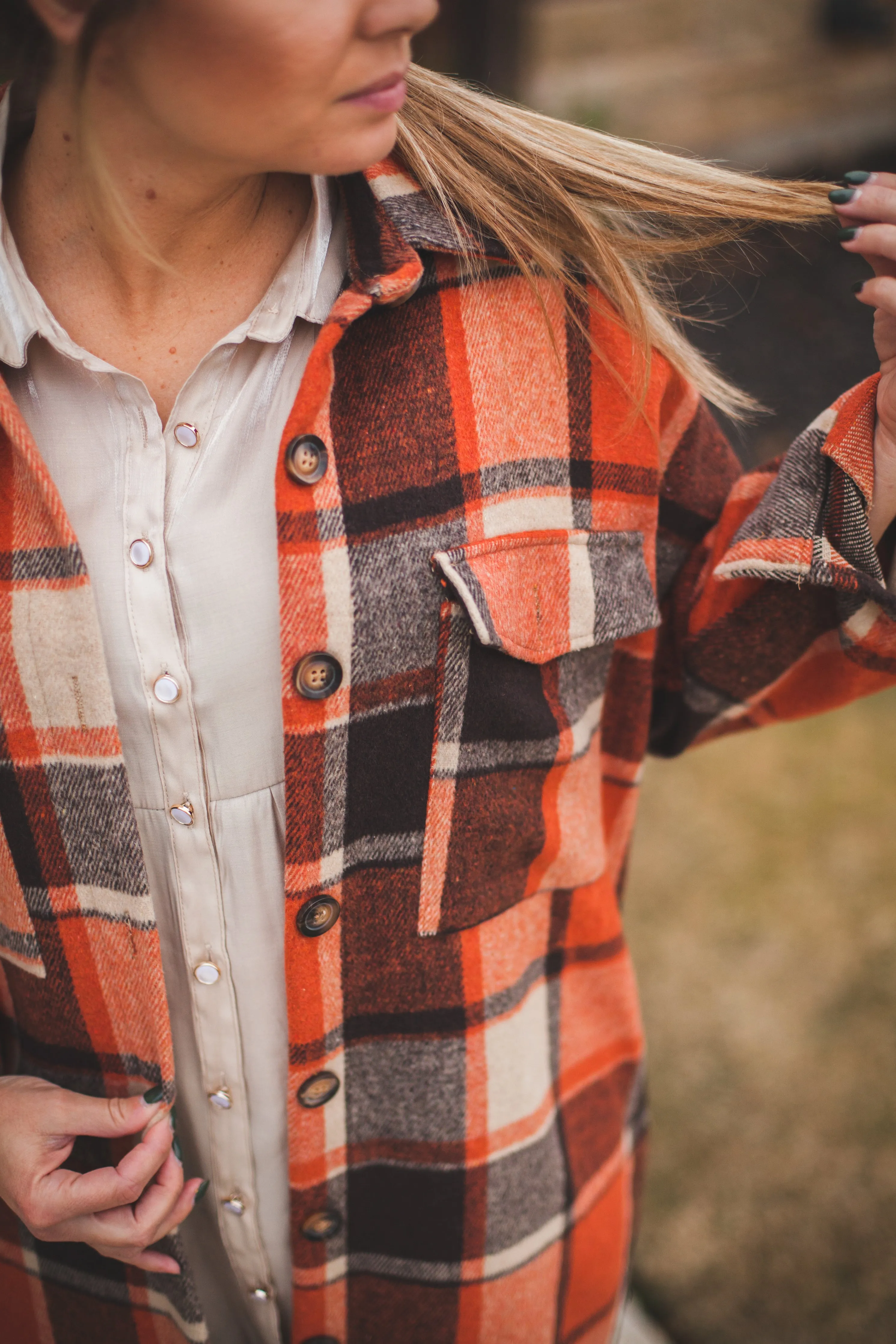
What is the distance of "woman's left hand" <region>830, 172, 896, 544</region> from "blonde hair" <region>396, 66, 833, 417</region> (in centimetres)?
4

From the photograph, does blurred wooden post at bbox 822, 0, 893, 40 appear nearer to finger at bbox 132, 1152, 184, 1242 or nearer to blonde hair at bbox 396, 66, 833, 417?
blonde hair at bbox 396, 66, 833, 417

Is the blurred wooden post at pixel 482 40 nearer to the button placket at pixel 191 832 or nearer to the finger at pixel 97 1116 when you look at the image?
the button placket at pixel 191 832

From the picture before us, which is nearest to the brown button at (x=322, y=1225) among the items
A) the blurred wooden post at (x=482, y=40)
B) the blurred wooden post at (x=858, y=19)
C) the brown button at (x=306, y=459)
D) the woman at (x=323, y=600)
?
the woman at (x=323, y=600)

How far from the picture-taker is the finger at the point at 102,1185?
80 cm

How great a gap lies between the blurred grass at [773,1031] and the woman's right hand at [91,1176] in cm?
131

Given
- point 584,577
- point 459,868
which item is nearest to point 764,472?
point 584,577

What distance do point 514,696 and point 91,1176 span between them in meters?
0.52

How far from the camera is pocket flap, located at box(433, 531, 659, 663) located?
80cm

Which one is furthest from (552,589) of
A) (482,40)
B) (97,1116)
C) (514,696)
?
(482,40)

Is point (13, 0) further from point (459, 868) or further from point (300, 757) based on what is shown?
point (459, 868)

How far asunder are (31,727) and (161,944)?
0.74 feet

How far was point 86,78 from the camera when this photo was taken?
2.26 ft

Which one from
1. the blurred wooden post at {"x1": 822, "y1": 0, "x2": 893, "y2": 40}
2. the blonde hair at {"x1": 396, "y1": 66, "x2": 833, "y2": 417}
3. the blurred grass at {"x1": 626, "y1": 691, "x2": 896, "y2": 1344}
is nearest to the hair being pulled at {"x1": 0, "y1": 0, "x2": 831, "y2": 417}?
the blonde hair at {"x1": 396, "y1": 66, "x2": 833, "y2": 417}

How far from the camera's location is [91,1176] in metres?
0.81
